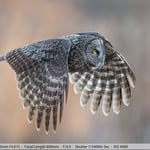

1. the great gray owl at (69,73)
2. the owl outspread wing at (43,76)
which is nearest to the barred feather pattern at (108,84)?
the great gray owl at (69,73)

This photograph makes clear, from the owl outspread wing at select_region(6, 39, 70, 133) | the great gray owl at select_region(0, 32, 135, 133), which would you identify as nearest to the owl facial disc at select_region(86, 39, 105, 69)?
the great gray owl at select_region(0, 32, 135, 133)

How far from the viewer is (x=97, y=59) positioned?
202 centimetres

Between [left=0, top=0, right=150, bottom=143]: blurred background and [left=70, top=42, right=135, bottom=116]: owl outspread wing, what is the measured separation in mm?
30

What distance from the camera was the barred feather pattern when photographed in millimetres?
2020

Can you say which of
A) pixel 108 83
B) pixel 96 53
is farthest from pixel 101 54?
pixel 108 83

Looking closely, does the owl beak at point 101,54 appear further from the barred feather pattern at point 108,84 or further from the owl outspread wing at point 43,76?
the owl outspread wing at point 43,76

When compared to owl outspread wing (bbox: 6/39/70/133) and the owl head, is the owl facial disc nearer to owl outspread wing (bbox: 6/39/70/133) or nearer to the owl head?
the owl head

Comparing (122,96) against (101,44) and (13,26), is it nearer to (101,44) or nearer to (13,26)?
(101,44)

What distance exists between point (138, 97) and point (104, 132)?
0.23m

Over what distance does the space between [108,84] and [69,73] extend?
0.19 m

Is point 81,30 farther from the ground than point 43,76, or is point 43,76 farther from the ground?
point 81,30

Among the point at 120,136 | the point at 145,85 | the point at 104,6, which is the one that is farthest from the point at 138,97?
the point at 104,6

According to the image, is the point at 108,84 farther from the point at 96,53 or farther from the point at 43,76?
the point at 43,76

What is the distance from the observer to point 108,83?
2.03m
